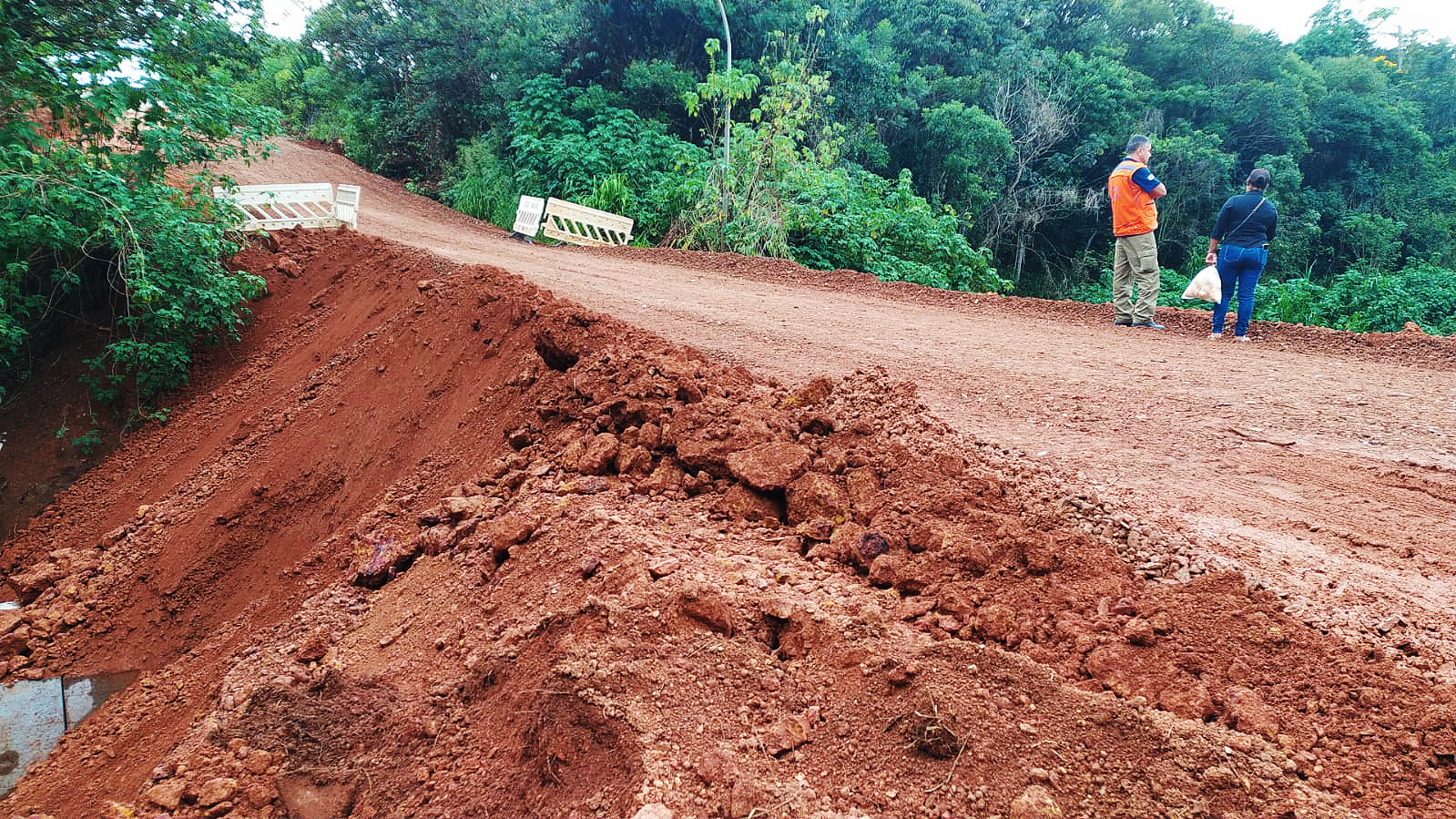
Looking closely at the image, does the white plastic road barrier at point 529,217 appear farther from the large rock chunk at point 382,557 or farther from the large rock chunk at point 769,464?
the large rock chunk at point 769,464

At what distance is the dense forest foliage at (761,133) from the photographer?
629 cm

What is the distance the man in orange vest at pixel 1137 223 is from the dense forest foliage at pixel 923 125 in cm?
446

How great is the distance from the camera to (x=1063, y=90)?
18047 millimetres

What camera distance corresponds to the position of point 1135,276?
7.69 m

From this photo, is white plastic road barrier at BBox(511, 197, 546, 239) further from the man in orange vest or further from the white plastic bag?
the white plastic bag

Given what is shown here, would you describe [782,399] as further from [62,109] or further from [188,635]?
[62,109]

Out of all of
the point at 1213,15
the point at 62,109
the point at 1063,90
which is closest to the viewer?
the point at 62,109

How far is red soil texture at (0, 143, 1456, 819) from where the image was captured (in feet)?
6.33

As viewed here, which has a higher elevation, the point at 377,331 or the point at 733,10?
the point at 733,10

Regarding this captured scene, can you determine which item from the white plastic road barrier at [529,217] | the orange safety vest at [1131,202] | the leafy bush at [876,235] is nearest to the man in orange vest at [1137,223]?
the orange safety vest at [1131,202]

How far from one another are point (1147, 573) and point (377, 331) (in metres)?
5.90

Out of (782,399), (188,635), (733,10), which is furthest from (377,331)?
(733,10)

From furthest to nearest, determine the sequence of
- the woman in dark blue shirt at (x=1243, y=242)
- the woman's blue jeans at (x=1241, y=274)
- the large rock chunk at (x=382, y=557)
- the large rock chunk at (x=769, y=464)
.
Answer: the woman's blue jeans at (x=1241, y=274) → the woman in dark blue shirt at (x=1243, y=242) → the large rock chunk at (x=382, y=557) → the large rock chunk at (x=769, y=464)

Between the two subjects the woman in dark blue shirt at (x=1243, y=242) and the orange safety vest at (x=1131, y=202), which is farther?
the orange safety vest at (x=1131, y=202)
